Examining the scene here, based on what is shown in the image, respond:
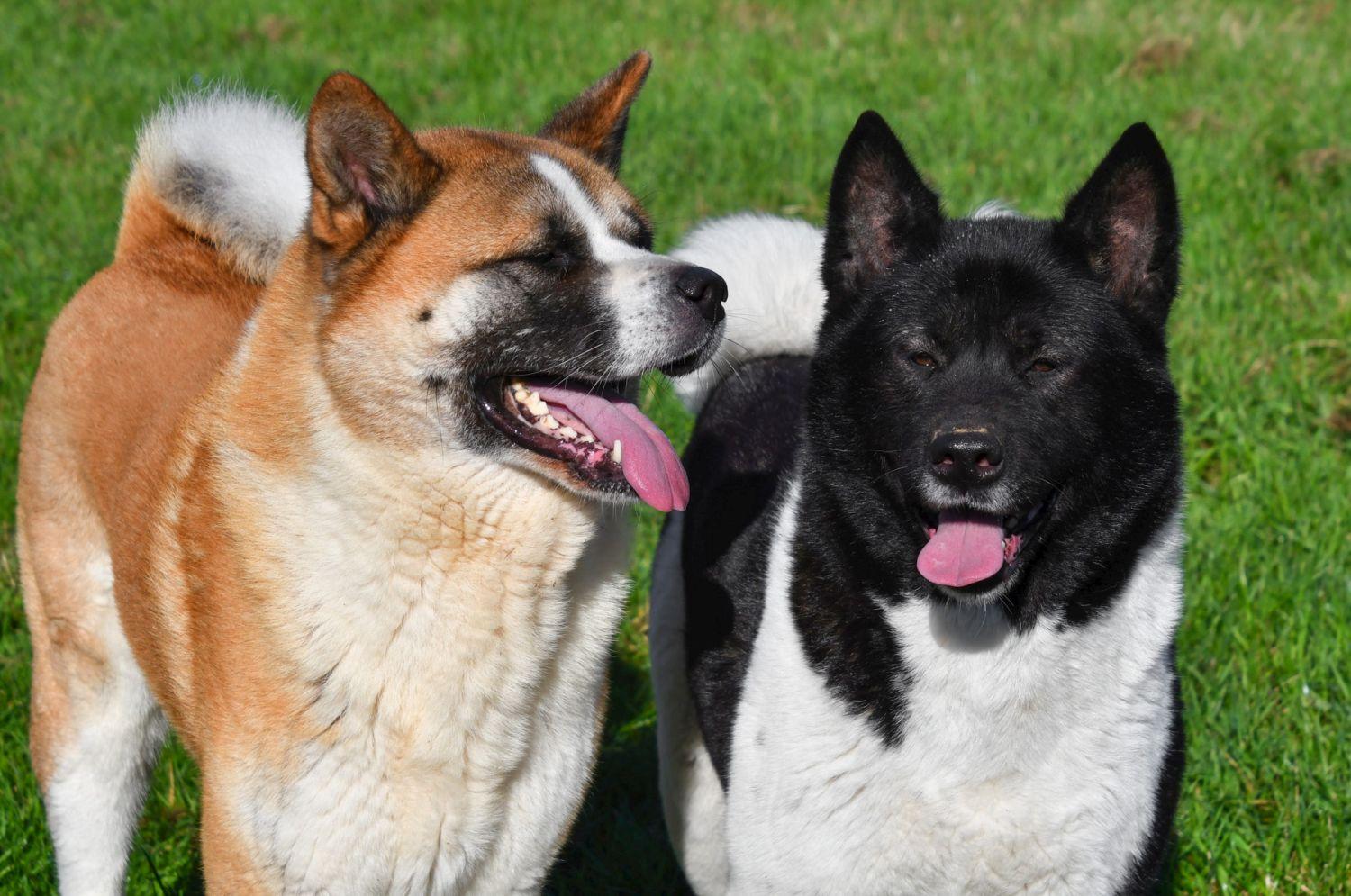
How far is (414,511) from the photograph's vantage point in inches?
111

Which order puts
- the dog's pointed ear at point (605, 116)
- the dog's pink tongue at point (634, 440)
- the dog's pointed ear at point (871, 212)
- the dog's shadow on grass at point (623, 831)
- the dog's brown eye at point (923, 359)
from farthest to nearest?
1. the dog's shadow on grass at point (623, 831)
2. the dog's pointed ear at point (605, 116)
3. the dog's pointed ear at point (871, 212)
4. the dog's brown eye at point (923, 359)
5. the dog's pink tongue at point (634, 440)

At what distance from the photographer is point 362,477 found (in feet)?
9.20

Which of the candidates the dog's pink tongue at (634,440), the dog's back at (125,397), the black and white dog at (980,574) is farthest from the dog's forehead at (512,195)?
the dog's back at (125,397)

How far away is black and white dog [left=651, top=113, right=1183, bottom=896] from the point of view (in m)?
2.97

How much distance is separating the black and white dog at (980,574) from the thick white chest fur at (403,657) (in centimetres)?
60

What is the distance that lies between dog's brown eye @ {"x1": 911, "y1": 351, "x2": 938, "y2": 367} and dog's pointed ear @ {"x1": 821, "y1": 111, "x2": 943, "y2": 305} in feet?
1.03

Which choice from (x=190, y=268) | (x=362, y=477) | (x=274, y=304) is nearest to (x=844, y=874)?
(x=362, y=477)

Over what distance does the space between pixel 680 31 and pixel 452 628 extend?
7.56 m

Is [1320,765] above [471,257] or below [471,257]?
below

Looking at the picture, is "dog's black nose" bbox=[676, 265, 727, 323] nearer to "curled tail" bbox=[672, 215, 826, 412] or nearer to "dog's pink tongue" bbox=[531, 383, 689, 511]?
"dog's pink tongue" bbox=[531, 383, 689, 511]

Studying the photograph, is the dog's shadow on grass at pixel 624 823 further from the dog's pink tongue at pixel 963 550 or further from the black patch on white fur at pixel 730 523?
the dog's pink tongue at pixel 963 550

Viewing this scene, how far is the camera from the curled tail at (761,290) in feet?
13.6

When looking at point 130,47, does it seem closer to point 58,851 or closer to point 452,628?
point 58,851

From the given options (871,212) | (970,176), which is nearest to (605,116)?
(871,212)
